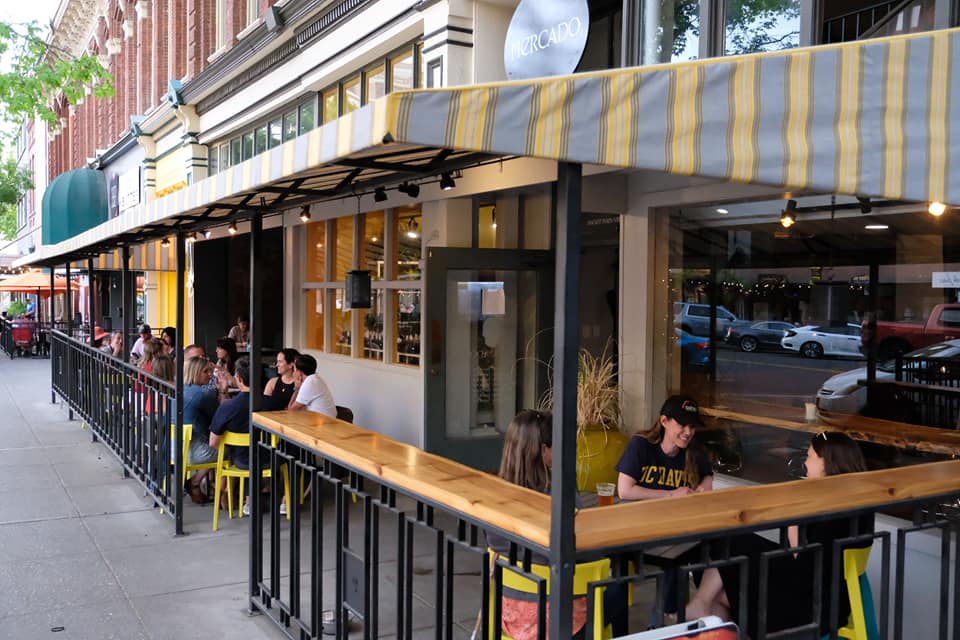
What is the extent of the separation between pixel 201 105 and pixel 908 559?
48.1 feet

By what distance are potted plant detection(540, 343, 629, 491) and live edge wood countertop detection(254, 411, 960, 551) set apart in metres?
3.05

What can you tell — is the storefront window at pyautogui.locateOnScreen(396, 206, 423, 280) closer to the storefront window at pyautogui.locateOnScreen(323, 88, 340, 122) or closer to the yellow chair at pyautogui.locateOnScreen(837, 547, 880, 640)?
the storefront window at pyautogui.locateOnScreen(323, 88, 340, 122)

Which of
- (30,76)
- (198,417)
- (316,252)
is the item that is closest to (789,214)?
(198,417)

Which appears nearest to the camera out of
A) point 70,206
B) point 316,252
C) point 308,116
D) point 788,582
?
point 788,582

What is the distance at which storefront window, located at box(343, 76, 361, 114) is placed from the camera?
10453 mm

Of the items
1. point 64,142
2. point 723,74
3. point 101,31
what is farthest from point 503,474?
point 64,142

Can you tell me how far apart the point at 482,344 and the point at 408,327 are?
1256 millimetres

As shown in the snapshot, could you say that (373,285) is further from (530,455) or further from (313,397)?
(530,455)

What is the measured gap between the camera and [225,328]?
1700 cm

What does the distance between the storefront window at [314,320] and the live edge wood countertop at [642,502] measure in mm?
8190

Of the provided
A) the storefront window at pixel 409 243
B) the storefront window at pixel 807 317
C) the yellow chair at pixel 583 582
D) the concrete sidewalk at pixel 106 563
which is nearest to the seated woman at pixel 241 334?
the concrete sidewalk at pixel 106 563

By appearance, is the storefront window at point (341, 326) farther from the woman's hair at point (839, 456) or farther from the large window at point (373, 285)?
the woman's hair at point (839, 456)

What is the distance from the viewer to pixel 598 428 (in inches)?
283

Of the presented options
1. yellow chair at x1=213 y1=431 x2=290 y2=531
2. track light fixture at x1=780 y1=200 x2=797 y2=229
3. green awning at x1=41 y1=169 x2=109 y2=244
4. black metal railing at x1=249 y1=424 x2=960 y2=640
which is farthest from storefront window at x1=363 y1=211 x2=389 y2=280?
green awning at x1=41 y1=169 x2=109 y2=244
